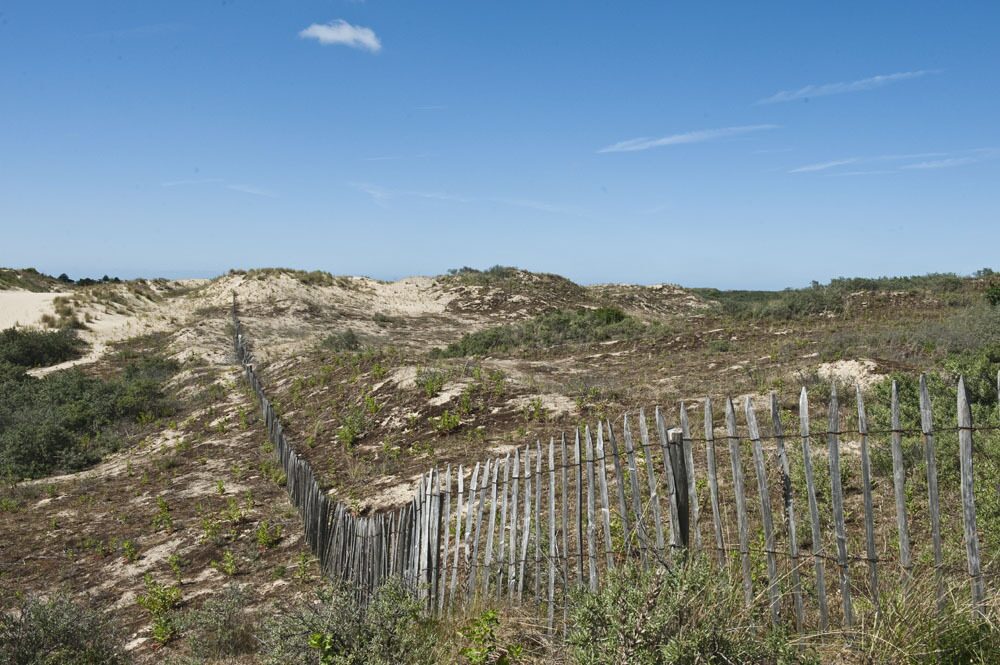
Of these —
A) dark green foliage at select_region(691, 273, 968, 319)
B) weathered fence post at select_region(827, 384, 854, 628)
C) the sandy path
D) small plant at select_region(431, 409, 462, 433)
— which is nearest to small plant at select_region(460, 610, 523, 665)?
weathered fence post at select_region(827, 384, 854, 628)

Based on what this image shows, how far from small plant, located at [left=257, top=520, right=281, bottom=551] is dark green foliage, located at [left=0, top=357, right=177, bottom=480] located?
8477mm

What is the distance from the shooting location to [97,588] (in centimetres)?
828

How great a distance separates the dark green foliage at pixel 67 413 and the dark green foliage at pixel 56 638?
10.5 meters

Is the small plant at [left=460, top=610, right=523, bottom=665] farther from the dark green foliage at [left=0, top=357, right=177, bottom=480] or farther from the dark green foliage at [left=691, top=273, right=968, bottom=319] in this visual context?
the dark green foliage at [left=691, top=273, right=968, bottom=319]

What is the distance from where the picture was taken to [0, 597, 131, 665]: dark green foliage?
17.6 feet

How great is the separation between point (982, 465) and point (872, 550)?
353cm

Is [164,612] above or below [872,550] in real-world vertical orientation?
below

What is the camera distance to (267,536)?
29.2 ft

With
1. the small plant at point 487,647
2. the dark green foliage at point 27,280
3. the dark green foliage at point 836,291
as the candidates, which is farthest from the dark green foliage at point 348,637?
the dark green foliage at point 27,280

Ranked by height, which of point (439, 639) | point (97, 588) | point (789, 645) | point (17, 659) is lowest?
point (97, 588)

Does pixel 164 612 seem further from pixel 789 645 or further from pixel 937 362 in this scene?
pixel 937 362

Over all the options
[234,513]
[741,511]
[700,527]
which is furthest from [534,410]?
[741,511]

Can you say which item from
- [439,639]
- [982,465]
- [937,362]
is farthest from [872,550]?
[937,362]

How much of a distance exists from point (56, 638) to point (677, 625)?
18.0 feet
